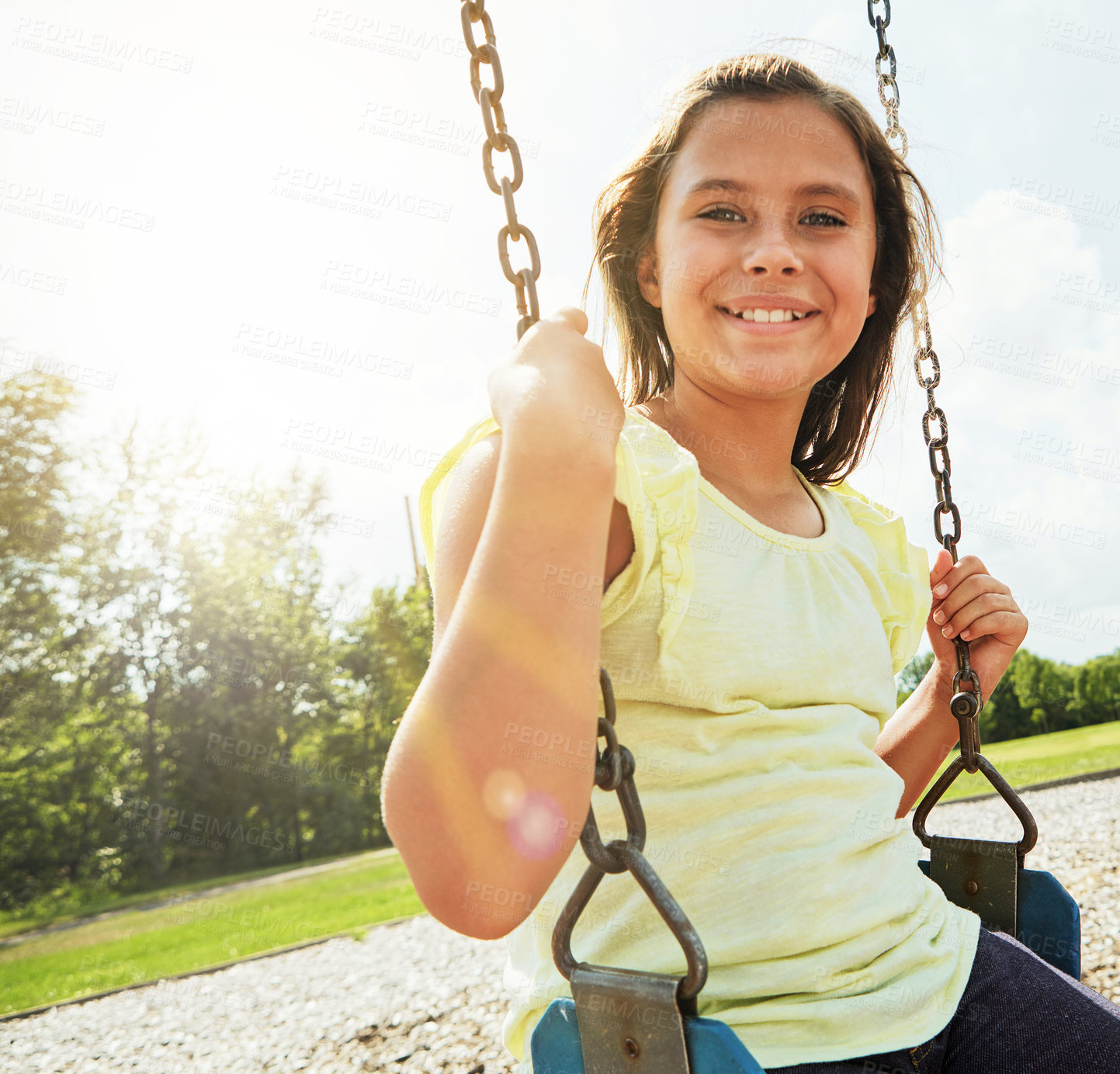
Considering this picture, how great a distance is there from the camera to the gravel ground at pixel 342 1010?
375 centimetres

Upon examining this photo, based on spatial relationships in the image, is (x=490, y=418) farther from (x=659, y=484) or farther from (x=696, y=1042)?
(x=696, y=1042)

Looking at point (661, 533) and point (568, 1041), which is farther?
point (661, 533)

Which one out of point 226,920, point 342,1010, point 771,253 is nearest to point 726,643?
point 771,253

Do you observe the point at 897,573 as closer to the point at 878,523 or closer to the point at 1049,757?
the point at 878,523

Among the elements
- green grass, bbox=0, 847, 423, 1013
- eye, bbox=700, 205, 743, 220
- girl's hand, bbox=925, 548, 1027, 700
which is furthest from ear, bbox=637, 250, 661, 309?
green grass, bbox=0, 847, 423, 1013

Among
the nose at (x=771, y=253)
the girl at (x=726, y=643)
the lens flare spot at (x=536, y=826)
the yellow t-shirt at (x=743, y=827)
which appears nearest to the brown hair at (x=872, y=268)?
the girl at (x=726, y=643)

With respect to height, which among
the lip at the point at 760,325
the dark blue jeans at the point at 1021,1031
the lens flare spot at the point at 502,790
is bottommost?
the dark blue jeans at the point at 1021,1031

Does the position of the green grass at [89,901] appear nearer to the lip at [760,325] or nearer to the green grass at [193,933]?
the green grass at [193,933]

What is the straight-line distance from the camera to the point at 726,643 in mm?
1275

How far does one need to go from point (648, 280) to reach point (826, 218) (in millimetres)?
357

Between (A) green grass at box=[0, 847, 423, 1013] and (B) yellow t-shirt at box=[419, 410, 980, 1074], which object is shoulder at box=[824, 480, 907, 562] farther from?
(A) green grass at box=[0, 847, 423, 1013]

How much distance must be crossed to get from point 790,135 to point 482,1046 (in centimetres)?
349

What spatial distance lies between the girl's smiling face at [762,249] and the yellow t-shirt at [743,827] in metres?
0.27

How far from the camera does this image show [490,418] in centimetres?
118
